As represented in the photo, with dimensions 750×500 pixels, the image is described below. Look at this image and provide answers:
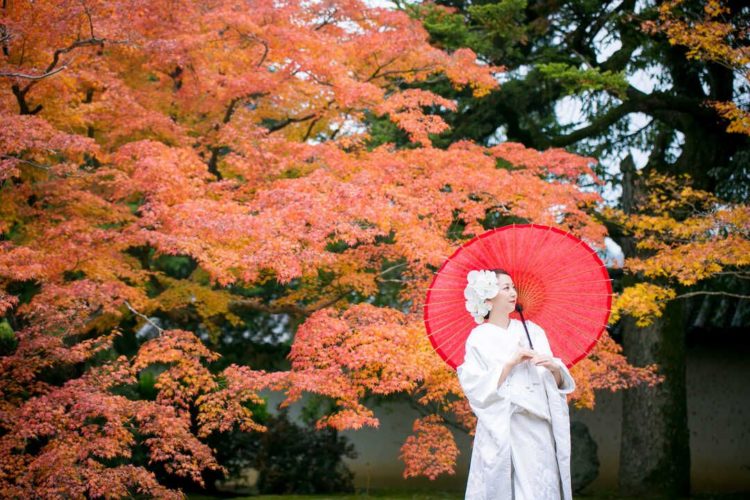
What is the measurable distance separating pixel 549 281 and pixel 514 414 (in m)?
0.67

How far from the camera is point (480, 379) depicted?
12.0 feet

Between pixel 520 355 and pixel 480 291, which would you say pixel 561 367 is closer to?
pixel 520 355

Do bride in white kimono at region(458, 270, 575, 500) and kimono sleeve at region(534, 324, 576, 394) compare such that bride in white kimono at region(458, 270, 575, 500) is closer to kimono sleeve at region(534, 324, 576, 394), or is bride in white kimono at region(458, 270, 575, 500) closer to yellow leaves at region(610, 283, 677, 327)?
kimono sleeve at region(534, 324, 576, 394)

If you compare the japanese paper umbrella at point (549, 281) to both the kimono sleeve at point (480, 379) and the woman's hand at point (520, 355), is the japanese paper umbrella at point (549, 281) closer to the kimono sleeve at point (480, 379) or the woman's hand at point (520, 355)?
the kimono sleeve at point (480, 379)

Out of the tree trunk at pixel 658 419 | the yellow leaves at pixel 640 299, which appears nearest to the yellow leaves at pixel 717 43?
the yellow leaves at pixel 640 299

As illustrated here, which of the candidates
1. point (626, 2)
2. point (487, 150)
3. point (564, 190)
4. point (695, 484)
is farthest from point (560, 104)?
point (695, 484)

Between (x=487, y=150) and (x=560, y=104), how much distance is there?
345 centimetres

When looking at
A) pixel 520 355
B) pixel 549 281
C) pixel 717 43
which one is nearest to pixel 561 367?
pixel 520 355

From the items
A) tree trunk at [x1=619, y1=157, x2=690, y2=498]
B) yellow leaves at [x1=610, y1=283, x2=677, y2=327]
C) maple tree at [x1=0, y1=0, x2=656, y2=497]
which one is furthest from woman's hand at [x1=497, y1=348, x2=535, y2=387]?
tree trunk at [x1=619, y1=157, x2=690, y2=498]

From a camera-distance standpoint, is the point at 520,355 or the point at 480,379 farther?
the point at 480,379

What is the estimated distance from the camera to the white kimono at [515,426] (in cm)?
357

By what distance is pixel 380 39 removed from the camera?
8281 millimetres

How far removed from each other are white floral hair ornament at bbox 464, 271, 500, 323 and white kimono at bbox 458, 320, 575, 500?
126 mm

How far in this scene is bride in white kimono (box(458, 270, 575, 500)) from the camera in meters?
3.57
